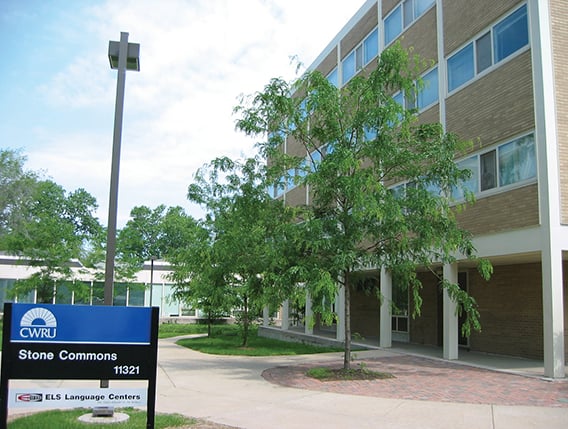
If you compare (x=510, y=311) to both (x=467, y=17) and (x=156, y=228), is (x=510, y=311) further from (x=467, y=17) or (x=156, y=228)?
(x=156, y=228)

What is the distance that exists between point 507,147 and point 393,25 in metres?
8.73

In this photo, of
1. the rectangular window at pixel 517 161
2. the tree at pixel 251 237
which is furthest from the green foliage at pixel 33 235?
the rectangular window at pixel 517 161

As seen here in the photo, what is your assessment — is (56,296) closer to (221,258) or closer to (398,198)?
(221,258)

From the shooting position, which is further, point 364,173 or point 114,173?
point 364,173

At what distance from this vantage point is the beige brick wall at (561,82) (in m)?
12.6

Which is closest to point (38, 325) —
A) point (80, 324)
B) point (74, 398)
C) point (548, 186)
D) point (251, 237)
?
point (80, 324)

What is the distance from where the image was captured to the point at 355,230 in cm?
1220

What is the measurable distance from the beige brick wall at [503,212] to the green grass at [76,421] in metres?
9.11

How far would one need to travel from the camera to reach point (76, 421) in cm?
752

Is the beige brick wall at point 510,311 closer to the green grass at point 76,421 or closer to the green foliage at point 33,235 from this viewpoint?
the green grass at point 76,421

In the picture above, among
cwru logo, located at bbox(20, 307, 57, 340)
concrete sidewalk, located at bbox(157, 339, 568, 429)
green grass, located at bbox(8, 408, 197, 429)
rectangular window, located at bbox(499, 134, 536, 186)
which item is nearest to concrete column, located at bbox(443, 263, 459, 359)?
rectangular window, located at bbox(499, 134, 536, 186)

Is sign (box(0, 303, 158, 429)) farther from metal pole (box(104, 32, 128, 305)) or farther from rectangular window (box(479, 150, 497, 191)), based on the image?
rectangular window (box(479, 150, 497, 191))

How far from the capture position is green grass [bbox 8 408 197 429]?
7246 millimetres

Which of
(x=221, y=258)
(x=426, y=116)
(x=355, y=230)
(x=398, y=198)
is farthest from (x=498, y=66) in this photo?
(x=221, y=258)
